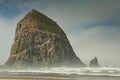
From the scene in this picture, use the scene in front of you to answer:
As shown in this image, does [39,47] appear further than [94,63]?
Yes

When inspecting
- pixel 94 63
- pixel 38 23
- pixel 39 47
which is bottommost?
pixel 94 63

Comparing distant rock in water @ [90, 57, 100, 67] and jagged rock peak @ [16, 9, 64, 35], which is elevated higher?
jagged rock peak @ [16, 9, 64, 35]

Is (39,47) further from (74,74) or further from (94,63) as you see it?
(74,74)

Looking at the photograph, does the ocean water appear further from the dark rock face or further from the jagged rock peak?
the jagged rock peak

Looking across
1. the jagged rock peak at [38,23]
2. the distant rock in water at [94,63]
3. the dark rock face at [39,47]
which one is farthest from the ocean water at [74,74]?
the jagged rock peak at [38,23]

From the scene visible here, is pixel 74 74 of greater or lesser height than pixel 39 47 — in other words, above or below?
below

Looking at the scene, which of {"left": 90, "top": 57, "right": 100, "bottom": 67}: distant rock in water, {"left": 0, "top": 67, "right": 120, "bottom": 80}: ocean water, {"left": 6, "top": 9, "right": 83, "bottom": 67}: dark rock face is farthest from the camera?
{"left": 6, "top": 9, "right": 83, "bottom": 67}: dark rock face

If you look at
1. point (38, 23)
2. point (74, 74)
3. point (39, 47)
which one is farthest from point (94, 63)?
point (74, 74)

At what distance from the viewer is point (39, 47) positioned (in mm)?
37281

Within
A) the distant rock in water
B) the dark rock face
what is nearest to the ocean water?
the distant rock in water

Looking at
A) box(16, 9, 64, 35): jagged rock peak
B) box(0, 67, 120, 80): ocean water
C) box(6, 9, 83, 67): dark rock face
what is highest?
box(16, 9, 64, 35): jagged rock peak

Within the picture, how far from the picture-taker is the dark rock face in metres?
36.2

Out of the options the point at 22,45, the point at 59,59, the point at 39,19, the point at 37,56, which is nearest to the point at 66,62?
the point at 59,59

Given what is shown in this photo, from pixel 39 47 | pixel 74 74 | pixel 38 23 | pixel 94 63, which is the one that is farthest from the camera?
pixel 38 23
